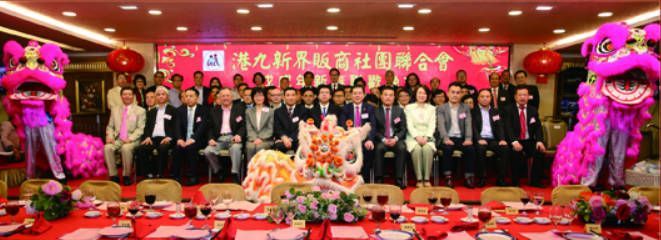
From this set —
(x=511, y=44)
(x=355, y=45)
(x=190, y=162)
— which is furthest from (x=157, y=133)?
(x=511, y=44)

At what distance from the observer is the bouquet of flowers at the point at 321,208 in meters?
2.48

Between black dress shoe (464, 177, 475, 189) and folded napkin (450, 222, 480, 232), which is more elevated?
folded napkin (450, 222, 480, 232)

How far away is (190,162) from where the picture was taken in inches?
239

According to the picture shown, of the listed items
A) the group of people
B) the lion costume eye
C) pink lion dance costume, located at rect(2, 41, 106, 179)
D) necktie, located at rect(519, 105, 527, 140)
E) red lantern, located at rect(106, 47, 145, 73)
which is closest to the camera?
the lion costume eye

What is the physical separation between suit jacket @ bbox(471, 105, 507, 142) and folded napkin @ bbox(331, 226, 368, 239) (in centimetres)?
406

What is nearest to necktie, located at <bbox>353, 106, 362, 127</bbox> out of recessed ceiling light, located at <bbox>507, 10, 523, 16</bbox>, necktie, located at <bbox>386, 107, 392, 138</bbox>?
necktie, located at <bbox>386, 107, 392, 138</bbox>

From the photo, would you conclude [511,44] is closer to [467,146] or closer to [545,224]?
[467,146]

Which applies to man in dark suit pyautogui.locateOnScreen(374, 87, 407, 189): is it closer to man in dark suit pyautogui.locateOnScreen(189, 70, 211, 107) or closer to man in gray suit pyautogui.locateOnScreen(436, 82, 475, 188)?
man in gray suit pyautogui.locateOnScreen(436, 82, 475, 188)

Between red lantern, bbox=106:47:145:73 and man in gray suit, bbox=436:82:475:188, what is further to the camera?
red lantern, bbox=106:47:145:73

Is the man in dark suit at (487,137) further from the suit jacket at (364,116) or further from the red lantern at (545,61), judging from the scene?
the red lantern at (545,61)

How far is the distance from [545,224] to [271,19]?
5.03 m

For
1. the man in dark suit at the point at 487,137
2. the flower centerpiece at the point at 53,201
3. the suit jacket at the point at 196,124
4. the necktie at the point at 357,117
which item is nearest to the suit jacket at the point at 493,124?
the man in dark suit at the point at 487,137

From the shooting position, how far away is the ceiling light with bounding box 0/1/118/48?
596 cm

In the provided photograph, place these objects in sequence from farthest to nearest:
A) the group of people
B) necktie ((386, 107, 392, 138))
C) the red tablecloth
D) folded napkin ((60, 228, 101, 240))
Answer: necktie ((386, 107, 392, 138)) < the group of people < the red tablecloth < folded napkin ((60, 228, 101, 240))
